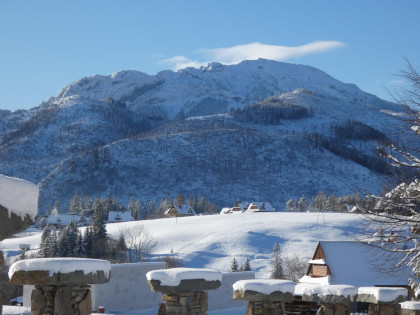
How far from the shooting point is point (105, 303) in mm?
24469

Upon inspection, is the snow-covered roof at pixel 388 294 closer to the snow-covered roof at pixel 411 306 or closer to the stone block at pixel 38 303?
the snow-covered roof at pixel 411 306

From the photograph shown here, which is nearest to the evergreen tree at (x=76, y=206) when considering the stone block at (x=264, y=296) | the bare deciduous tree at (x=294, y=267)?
the bare deciduous tree at (x=294, y=267)

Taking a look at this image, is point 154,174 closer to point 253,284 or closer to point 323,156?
point 323,156

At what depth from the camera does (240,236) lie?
80.2 meters

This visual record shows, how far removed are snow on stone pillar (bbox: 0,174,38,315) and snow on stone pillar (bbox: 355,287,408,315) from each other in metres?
12.6

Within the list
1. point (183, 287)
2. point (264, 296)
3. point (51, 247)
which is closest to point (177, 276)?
point (183, 287)

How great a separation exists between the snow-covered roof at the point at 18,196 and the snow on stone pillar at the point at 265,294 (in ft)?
24.2

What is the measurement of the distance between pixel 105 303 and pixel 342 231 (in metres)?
61.4

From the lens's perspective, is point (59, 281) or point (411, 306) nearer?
point (59, 281)

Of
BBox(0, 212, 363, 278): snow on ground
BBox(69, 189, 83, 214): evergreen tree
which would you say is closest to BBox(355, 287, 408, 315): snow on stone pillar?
BBox(0, 212, 363, 278): snow on ground

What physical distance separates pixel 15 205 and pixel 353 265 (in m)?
29.8

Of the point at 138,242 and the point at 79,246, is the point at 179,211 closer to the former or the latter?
the point at 138,242


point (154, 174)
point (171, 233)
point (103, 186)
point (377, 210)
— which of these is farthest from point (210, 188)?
point (377, 210)

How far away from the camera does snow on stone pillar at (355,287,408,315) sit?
55.6 feet
